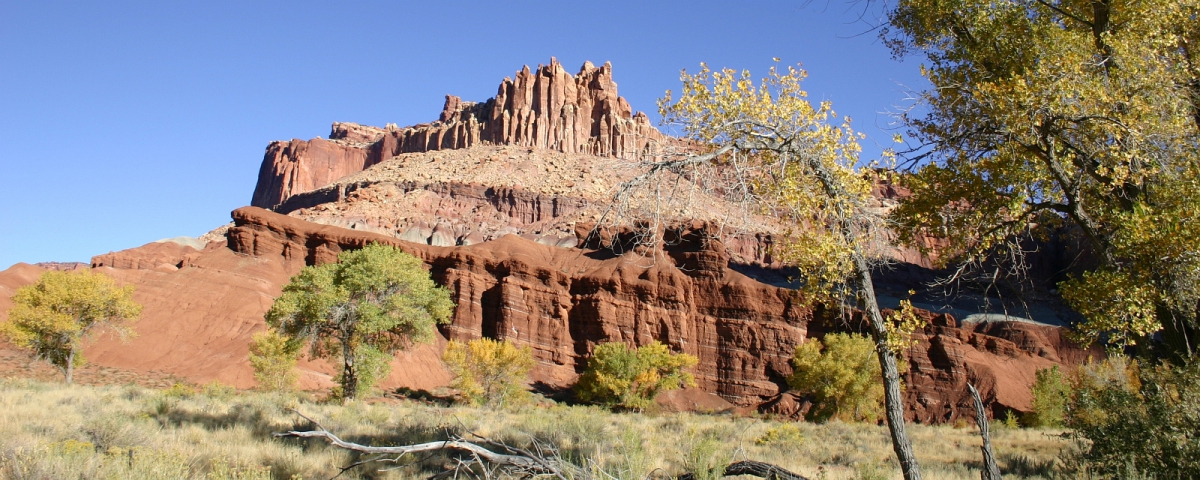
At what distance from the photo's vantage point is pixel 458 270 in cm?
6550

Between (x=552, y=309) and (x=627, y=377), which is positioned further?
(x=552, y=309)

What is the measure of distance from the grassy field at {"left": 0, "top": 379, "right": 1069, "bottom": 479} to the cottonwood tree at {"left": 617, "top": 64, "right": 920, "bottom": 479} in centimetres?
216

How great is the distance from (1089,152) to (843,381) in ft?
129

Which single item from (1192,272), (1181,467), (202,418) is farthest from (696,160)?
(202,418)

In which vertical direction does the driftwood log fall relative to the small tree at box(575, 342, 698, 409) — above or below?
above

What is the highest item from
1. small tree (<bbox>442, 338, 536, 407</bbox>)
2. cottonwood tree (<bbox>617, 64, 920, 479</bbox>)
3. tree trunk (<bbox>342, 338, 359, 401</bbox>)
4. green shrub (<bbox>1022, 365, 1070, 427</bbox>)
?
cottonwood tree (<bbox>617, 64, 920, 479</bbox>)

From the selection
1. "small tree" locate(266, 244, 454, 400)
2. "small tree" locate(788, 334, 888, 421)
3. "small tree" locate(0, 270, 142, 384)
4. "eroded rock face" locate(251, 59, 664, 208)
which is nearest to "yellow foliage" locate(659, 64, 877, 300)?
"small tree" locate(266, 244, 454, 400)

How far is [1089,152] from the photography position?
840 cm

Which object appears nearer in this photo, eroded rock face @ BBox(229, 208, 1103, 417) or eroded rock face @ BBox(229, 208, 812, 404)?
eroded rock face @ BBox(229, 208, 1103, 417)

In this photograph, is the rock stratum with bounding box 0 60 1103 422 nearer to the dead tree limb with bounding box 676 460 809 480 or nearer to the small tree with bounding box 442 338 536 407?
the small tree with bounding box 442 338 536 407

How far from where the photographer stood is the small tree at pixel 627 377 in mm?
46844

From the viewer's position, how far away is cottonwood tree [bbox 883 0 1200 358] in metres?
7.30

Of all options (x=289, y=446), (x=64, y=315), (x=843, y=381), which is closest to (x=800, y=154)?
(x=289, y=446)

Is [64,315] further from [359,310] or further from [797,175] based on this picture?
[797,175]
